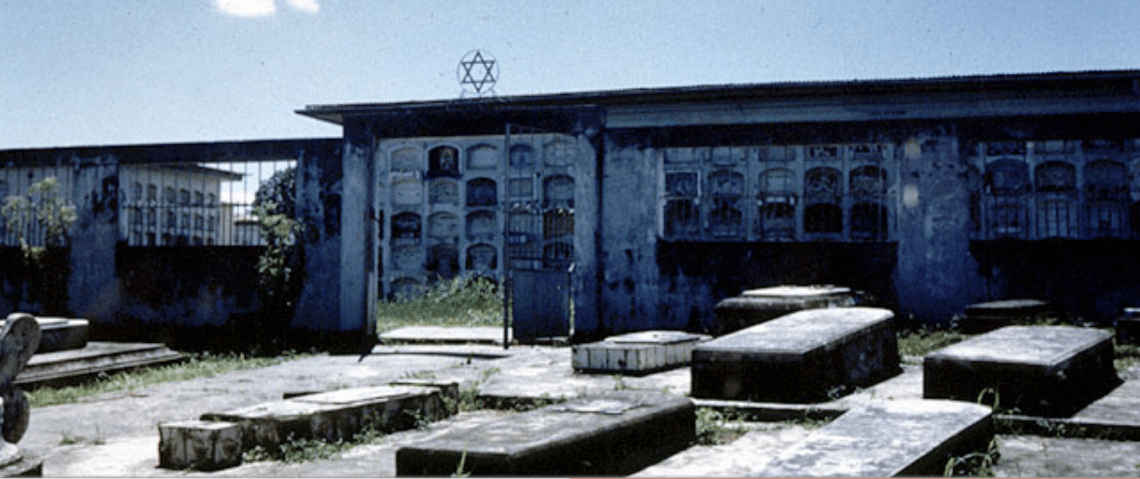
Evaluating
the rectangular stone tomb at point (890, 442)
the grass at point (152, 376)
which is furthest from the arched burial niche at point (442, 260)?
the rectangular stone tomb at point (890, 442)

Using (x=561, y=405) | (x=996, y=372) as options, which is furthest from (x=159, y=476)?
(x=996, y=372)

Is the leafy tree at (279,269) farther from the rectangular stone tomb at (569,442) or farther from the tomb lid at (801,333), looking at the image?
the rectangular stone tomb at (569,442)

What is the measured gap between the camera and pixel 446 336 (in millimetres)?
13086

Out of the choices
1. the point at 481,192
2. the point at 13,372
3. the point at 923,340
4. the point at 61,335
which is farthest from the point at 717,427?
the point at 481,192

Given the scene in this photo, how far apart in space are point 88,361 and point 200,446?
5078 millimetres

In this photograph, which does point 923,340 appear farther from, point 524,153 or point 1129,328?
point 524,153

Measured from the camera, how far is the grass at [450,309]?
1759 centimetres

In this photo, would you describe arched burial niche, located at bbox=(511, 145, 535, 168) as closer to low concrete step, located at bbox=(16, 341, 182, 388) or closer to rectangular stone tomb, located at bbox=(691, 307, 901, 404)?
low concrete step, located at bbox=(16, 341, 182, 388)

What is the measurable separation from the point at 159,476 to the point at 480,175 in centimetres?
3546

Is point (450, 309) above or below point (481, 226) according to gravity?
below

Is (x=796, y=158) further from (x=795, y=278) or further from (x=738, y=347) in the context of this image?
(x=738, y=347)

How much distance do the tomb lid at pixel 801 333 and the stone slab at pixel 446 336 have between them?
5.49 m

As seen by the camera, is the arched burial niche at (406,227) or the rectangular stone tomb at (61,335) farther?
the arched burial niche at (406,227)

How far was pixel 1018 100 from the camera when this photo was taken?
38.1 feet
